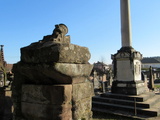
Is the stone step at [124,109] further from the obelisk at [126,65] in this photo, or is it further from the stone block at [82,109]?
the stone block at [82,109]

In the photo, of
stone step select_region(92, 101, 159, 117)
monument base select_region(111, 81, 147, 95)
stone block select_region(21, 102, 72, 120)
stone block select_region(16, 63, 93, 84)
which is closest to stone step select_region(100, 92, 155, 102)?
monument base select_region(111, 81, 147, 95)

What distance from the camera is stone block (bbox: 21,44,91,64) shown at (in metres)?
2.12

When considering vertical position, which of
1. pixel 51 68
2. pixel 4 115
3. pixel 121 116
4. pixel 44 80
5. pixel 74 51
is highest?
pixel 74 51

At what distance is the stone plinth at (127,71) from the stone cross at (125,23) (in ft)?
1.88

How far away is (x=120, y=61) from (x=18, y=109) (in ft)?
25.8

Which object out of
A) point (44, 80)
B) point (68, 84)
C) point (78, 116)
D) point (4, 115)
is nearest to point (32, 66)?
point (44, 80)

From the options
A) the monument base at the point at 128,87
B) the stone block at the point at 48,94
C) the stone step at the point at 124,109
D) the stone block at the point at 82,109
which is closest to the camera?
the stone block at the point at 48,94

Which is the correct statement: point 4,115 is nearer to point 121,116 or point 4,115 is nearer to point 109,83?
point 121,116

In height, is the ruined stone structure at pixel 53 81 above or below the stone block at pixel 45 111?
above

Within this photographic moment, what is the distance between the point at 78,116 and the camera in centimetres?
237

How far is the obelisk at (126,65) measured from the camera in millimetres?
8984

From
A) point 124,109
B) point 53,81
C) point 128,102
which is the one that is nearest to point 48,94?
point 53,81

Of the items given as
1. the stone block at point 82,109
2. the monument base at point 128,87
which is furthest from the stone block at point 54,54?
the monument base at point 128,87

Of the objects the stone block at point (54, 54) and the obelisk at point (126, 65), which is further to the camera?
the obelisk at point (126, 65)
